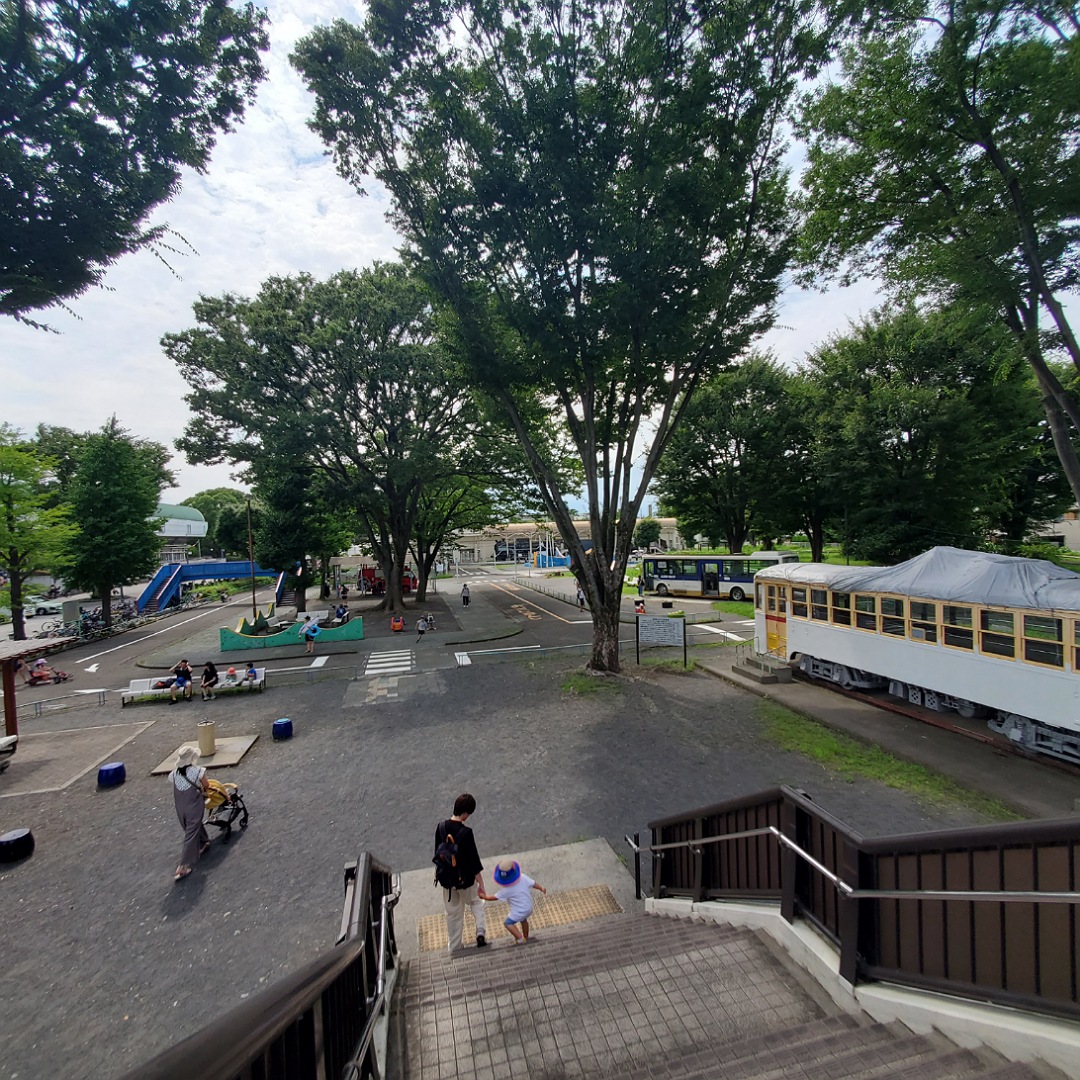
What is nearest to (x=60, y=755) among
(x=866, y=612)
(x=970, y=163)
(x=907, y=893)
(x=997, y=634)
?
(x=907, y=893)

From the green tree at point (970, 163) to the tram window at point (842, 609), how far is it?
547cm

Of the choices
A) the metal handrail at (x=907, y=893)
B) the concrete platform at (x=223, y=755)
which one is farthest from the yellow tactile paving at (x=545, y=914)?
the concrete platform at (x=223, y=755)

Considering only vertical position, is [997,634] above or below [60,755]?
above

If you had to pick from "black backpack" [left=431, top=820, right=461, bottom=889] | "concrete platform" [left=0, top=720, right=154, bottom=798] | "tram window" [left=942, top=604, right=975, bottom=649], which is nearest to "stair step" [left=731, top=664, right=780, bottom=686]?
"tram window" [left=942, top=604, right=975, bottom=649]

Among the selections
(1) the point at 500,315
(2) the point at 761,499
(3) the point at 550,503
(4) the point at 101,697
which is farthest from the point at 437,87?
(2) the point at 761,499

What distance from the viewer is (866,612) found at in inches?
463

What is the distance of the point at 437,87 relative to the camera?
37.3 ft

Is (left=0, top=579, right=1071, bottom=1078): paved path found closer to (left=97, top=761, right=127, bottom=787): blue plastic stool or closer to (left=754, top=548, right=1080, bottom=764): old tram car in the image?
(left=97, top=761, right=127, bottom=787): blue plastic stool

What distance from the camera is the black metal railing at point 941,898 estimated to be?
2281 mm

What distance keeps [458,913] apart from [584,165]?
13.2 meters

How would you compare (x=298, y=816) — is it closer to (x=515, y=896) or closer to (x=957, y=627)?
(x=515, y=896)

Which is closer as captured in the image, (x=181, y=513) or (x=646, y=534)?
(x=181, y=513)

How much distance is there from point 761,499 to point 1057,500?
15675mm

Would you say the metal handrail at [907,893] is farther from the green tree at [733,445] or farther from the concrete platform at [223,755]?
the green tree at [733,445]
